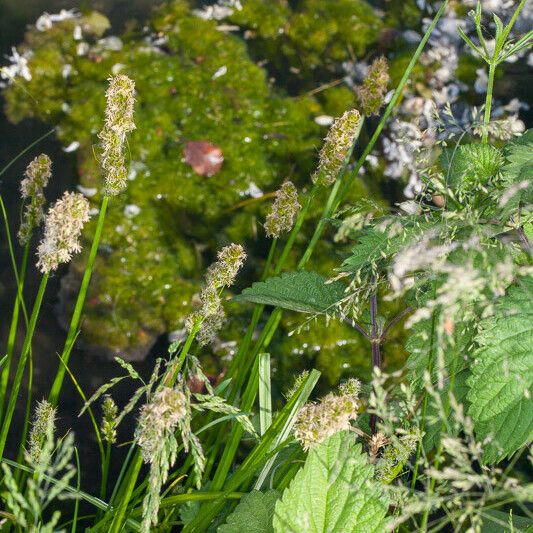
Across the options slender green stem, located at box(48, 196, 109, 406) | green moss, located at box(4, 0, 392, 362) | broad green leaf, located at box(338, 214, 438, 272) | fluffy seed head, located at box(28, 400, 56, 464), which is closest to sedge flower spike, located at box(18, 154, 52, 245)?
slender green stem, located at box(48, 196, 109, 406)

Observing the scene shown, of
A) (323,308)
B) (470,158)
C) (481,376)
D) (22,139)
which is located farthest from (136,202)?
(481,376)

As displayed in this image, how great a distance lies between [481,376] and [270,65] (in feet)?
6.92

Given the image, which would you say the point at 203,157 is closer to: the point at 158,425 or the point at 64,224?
the point at 64,224

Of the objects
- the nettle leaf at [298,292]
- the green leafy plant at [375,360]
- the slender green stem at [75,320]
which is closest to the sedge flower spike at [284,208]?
the green leafy plant at [375,360]

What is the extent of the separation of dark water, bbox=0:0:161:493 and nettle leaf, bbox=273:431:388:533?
1.13 metres

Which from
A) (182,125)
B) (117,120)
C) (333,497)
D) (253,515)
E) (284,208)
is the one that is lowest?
(253,515)

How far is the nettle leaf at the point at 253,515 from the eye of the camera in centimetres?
159

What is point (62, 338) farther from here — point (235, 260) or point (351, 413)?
point (351, 413)

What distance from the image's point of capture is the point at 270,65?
3.23 metres

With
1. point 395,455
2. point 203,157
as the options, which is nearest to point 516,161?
point 395,455

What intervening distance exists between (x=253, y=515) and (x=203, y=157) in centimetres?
168

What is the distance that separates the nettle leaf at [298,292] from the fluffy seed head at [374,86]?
417 mm

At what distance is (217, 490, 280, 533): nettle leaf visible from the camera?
1.59m

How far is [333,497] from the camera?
1481 mm
